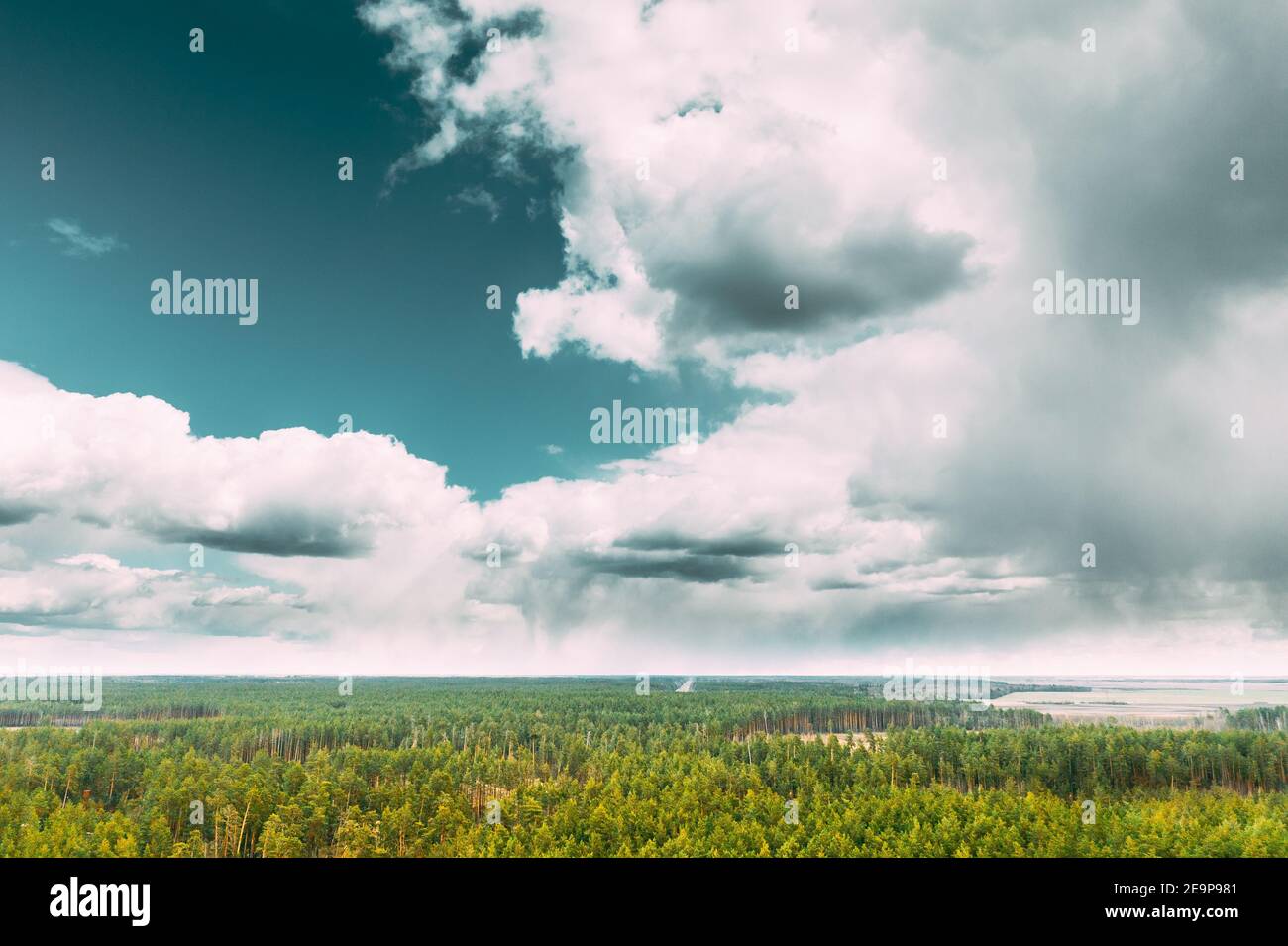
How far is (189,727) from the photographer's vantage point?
135125mm

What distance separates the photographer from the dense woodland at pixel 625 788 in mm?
66812

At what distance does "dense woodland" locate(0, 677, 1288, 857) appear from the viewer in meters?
66.8

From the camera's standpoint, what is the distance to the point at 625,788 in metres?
90.4
